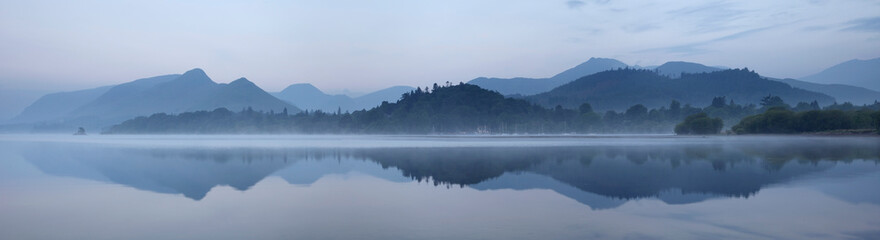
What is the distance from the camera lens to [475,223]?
1508cm

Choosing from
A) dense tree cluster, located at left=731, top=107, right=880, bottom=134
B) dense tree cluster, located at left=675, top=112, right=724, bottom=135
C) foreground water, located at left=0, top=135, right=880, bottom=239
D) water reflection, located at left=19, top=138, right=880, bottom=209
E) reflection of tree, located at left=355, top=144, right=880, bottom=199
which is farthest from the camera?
dense tree cluster, located at left=675, top=112, right=724, bottom=135

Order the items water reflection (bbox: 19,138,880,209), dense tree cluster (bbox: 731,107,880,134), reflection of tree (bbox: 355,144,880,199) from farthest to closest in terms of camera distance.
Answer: dense tree cluster (bbox: 731,107,880,134), reflection of tree (bbox: 355,144,880,199), water reflection (bbox: 19,138,880,209)

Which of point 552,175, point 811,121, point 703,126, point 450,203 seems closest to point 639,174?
point 552,175

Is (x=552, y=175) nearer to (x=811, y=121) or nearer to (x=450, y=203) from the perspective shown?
(x=450, y=203)

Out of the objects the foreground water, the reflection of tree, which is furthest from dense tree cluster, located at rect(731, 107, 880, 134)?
the foreground water

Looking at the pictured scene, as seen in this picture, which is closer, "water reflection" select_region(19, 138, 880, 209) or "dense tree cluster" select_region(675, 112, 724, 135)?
"water reflection" select_region(19, 138, 880, 209)

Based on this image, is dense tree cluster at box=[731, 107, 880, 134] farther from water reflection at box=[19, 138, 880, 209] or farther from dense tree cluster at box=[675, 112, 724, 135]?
water reflection at box=[19, 138, 880, 209]

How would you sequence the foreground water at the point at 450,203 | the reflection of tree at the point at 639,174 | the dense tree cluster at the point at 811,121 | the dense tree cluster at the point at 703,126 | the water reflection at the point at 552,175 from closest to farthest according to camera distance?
1. the foreground water at the point at 450,203
2. the water reflection at the point at 552,175
3. the reflection of tree at the point at 639,174
4. the dense tree cluster at the point at 811,121
5. the dense tree cluster at the point at 703,126

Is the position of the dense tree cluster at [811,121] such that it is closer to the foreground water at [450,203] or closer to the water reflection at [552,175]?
the water reflection at [552,175]

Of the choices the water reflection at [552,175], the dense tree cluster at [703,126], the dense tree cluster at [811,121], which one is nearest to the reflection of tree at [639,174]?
the water reflection at [552,175]

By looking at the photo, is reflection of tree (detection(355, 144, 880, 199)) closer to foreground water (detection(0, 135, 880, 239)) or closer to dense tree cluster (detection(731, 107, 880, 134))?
foreground water (detection(0, 135, 880, 239))

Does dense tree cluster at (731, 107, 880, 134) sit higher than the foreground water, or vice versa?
dense tree cluster at (731, 107, 880, 134)

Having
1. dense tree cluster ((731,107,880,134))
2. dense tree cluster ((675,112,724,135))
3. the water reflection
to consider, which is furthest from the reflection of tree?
dense tree cluster ((675,112,724,135))

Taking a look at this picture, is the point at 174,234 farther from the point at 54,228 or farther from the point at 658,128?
the point at 658,128
